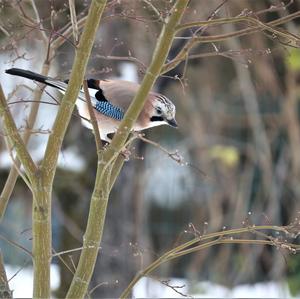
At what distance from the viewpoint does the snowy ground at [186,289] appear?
6.46 meters

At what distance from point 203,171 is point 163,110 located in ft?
12.3

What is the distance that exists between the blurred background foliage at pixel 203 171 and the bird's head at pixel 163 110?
285 centimetres

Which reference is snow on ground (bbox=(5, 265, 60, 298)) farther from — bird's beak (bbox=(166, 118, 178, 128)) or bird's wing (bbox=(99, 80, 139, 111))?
bird's beak (bbox=(166, 118, 178, 128))

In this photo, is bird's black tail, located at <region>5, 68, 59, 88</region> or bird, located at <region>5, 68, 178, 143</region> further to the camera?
bird, located at <region>5, 68, 178, 143</region>

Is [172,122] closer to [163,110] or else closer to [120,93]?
[163,110]

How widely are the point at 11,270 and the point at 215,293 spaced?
1848 mm

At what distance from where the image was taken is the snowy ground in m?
6.46

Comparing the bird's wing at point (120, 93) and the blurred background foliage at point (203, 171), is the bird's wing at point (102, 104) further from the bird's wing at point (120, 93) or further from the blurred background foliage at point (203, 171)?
the blurred background foliage at point (203, 171)

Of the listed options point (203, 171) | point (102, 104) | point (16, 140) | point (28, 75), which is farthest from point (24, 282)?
point (16, 140)

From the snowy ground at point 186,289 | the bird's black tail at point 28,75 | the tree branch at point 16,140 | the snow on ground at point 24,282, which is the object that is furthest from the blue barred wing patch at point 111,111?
the snow on ground at point 24,282

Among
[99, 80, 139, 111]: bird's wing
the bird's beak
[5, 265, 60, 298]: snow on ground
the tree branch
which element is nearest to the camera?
the tree branch

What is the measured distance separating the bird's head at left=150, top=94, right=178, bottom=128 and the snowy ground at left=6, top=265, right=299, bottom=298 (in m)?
3.59

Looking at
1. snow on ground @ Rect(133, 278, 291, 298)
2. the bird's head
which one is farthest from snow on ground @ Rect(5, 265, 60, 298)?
the bird's head

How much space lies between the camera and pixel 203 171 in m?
6.54
